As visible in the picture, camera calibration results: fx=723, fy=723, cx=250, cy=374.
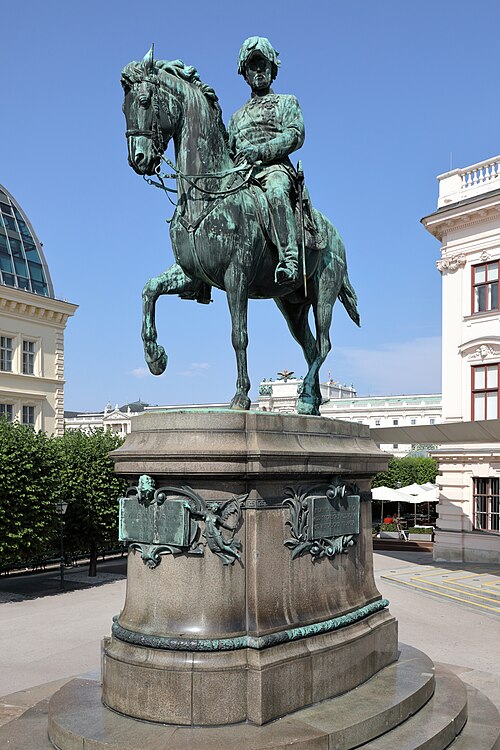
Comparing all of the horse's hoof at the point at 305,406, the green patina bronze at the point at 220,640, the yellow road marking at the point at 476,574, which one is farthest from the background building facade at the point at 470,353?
the green patina bronze at the point at 220,640

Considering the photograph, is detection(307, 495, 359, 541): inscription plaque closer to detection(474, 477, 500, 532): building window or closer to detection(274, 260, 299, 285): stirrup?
detection(274, 260, 299, 285): stirrup

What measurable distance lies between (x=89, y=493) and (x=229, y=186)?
19349 millimetres

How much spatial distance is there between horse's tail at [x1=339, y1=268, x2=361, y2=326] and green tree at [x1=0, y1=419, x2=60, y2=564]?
1565cm

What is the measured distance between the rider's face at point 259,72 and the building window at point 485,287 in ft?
70.9

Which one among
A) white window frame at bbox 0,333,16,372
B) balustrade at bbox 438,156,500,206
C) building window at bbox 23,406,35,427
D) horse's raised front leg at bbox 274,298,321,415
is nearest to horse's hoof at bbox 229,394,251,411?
horse's raised front leg at bbox 274,298,321,415

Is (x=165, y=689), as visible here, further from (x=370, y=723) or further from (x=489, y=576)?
(x=489, y=576)

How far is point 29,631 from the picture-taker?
16.7 metres

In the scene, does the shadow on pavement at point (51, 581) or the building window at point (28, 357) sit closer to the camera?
the shadow on pavement at point (51, 581)

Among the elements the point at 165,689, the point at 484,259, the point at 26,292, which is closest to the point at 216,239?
the point at 165,689

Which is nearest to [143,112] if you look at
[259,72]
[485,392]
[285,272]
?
[259,72]

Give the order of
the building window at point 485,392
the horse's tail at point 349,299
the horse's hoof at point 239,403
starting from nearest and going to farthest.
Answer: the horse's hoof at point 239,403 → the horse's tail at point 349,299 → the building window at point 485,392

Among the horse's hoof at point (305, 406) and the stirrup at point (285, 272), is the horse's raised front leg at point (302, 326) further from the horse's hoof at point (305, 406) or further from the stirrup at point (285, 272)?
the stirrup at point (285, 272)

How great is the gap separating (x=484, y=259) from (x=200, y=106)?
901 inches

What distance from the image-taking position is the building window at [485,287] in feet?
91.0
